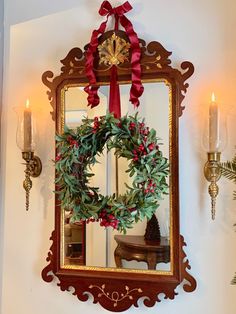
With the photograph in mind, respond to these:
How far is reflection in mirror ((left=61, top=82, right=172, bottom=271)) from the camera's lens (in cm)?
134

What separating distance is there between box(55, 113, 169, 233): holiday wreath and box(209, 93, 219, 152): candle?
0.18 m

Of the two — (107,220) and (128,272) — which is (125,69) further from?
(128,272)

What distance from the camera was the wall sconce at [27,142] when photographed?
1421 mm

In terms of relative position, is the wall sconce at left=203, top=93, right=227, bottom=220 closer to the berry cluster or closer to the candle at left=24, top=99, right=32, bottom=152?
the berry cluster

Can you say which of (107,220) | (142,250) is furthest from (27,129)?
(142,250)

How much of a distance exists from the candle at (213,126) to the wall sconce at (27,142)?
0.72 m

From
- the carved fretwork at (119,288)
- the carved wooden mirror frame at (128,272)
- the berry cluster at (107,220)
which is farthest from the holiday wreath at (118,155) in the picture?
the carved fretwork at (119,288)

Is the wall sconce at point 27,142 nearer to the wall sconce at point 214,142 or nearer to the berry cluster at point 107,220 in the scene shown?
the berry cluster at point 107,220

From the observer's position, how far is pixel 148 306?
1328 mm

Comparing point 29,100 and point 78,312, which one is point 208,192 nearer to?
point 78,312

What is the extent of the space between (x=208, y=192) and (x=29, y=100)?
85cm

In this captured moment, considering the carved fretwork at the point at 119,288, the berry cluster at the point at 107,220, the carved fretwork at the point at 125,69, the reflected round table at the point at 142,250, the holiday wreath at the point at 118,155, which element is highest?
the carved fretwork at the point at 125,69

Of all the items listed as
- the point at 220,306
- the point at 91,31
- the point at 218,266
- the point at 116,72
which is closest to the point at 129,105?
the point at 116,72

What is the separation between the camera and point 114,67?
1396 millimetres
